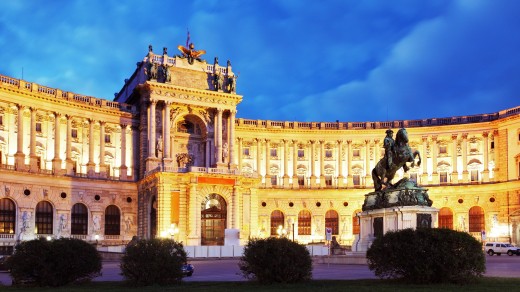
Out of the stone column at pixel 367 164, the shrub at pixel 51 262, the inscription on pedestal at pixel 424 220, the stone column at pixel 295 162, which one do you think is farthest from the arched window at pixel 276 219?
the shrub at pixel 51 262

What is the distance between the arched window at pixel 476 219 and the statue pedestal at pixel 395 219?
5306 cm

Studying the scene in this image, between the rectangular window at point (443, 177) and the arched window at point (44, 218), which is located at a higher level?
the rectangular window at point (443, 177)

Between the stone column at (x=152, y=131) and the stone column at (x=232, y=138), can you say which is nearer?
the stone column at (x=152, y=131)

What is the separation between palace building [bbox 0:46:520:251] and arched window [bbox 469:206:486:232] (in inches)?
5.7

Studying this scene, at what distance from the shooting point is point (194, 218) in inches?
2982

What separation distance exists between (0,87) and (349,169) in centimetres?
4841

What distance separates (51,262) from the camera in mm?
Answer: 26672

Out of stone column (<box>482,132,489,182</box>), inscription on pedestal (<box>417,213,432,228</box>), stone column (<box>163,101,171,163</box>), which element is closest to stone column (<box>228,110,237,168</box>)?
stone column (<box>163,101,171,163</box>)

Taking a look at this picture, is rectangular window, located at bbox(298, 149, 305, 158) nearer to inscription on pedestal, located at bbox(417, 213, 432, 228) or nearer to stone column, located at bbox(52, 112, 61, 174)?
stone column, located at bbox(52, 112, 61, 174)

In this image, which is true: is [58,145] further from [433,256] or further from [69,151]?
[433,256]

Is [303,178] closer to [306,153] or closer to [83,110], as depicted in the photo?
[306,153]

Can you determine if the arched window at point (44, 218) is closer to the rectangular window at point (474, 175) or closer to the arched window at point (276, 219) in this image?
the arched window at point (276, 219)

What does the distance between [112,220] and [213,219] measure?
1236cm

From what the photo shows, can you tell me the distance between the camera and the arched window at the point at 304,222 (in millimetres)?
90938
